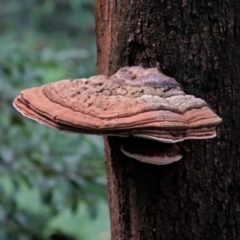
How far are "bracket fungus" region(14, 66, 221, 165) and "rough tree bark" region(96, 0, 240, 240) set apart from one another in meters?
0.07

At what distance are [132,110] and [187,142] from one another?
0.22 meters

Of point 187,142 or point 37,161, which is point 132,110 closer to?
point 187,142

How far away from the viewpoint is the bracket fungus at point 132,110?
36.6 inches

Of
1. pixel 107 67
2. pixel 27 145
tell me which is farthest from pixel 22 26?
pixel 107 67

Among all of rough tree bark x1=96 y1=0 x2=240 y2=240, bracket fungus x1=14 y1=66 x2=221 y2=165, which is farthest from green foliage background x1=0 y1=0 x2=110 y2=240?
bracket fungus x1=14 y1=66 x2=221 y2=165

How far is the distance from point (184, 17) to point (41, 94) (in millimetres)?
338

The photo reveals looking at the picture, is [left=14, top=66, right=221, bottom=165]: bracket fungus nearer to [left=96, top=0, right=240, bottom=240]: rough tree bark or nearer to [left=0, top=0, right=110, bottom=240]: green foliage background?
[left=96, top=0, right=240, bottom=240]: rough tree bark

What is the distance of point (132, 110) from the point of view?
96 cm

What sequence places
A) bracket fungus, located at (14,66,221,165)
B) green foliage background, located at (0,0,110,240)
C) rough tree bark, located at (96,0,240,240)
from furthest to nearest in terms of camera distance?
1. green foliage background, located at (0,0,110,240)
2. rough tree bark, located at (96,0,240,240)
3. bracket fungus, located at (14,66,221,165)

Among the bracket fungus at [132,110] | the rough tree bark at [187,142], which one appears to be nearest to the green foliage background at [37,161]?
the rough tree bark at [187,142]

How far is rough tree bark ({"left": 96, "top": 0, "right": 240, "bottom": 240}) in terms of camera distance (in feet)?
3.69

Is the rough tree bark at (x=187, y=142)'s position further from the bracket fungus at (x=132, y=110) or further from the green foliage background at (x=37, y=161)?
the green foliage background at (x=37, y=161)

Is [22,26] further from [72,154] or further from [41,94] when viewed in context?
[41,94]

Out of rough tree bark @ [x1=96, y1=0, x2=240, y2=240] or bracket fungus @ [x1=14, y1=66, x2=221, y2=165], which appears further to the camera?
rough tree bark @ [x1=96, y1=0, x2=240, y2=240]
